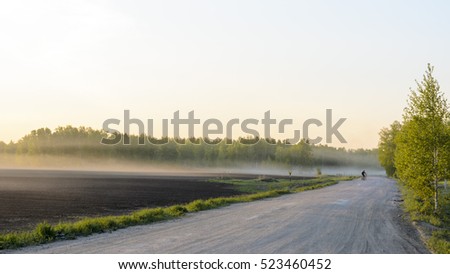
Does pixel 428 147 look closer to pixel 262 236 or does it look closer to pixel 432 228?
pixel 432 228

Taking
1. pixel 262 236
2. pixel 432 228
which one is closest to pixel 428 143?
pixel 432 228

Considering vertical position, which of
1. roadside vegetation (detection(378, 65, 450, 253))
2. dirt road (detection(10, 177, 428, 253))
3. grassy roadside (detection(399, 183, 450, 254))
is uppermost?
roadside vegetation (detection(378, 65, 450, 253))

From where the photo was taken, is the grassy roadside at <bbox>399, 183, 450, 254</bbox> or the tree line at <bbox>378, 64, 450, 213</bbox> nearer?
the grassy roadside at <bbox>399, 183, 450, 254</bbox>

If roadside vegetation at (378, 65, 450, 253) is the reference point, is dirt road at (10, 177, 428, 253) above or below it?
below

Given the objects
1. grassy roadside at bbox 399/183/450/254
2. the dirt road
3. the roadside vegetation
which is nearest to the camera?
the dirt road

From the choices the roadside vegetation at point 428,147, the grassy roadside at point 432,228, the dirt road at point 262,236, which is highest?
the roadside vegetation at point 428,147

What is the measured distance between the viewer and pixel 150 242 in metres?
20.0

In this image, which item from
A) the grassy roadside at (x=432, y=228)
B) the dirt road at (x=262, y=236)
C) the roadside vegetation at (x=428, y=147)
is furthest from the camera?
the roadside vegetation at (x=428, y=147)

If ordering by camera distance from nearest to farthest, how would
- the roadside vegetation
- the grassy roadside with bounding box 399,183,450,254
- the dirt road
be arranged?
the dirt road, the grassy roadside with bounding box 399,183,450,254, the roadside vegetation

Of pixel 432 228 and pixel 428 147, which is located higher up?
pixel 428 147

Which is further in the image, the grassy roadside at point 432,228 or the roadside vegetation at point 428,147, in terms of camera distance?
the roadside vegetation at point 428,147

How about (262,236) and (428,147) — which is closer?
(262,236)

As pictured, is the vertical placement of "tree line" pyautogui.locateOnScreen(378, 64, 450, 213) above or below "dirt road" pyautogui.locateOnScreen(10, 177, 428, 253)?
above
